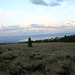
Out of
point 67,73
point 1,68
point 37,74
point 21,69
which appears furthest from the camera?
point 1,68

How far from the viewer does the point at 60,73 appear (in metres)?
5.73

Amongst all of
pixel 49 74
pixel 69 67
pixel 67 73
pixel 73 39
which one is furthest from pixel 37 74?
pixel 73 39

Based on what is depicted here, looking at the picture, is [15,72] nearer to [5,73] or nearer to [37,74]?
[5,73]

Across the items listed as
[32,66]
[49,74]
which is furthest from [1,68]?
[49,74]

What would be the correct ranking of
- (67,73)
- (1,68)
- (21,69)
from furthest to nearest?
(1,68) → (21,69) → (67,73)

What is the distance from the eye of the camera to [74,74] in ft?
17.3

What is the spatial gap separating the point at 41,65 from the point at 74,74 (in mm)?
2555

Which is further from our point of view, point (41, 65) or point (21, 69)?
point (41, 65)

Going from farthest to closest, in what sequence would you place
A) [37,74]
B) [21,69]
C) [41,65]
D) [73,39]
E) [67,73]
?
[73,39] < [41,65] < [21,69] < [67,73] < [37,74]

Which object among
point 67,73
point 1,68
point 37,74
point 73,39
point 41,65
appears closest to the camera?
point 37,74

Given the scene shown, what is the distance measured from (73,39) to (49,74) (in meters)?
78.0

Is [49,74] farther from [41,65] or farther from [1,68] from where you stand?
[1,68]

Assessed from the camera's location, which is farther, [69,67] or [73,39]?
[73,39]

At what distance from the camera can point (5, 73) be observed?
584 centimetres
